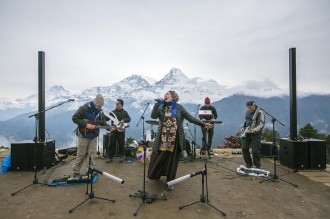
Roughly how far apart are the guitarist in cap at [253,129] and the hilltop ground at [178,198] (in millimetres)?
791

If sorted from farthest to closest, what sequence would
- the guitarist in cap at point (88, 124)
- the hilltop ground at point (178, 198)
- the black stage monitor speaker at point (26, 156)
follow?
the black stage monitor speaker at point (26, 156)
the guitarist in cap at point (88, 124)
the hilltop ground at point (178, 198)

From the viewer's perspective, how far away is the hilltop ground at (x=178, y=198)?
3.56m

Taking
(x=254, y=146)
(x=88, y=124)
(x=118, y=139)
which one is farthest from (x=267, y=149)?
(x=88, y=124)

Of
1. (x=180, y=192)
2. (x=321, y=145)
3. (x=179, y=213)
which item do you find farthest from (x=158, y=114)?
(x=321, y=145)

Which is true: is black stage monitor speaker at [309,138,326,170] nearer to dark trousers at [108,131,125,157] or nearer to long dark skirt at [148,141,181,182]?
long dark skirt at [148,141,181,182]

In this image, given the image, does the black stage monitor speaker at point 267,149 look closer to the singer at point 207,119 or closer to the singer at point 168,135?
the singer at point 207,119

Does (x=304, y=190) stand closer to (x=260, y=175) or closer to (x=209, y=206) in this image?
(x=260, y=175)

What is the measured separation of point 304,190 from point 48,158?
6734 mm

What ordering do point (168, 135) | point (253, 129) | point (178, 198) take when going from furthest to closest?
point (253, 129)
point (168, 135)
point (178, 198)

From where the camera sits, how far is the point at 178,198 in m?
4.24

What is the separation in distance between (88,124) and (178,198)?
2675mm

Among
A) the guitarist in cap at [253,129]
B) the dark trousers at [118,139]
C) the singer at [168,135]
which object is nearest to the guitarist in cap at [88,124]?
the singer at [168,135]

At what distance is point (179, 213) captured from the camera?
11.7ft

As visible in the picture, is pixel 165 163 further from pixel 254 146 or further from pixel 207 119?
pixel 207 119
